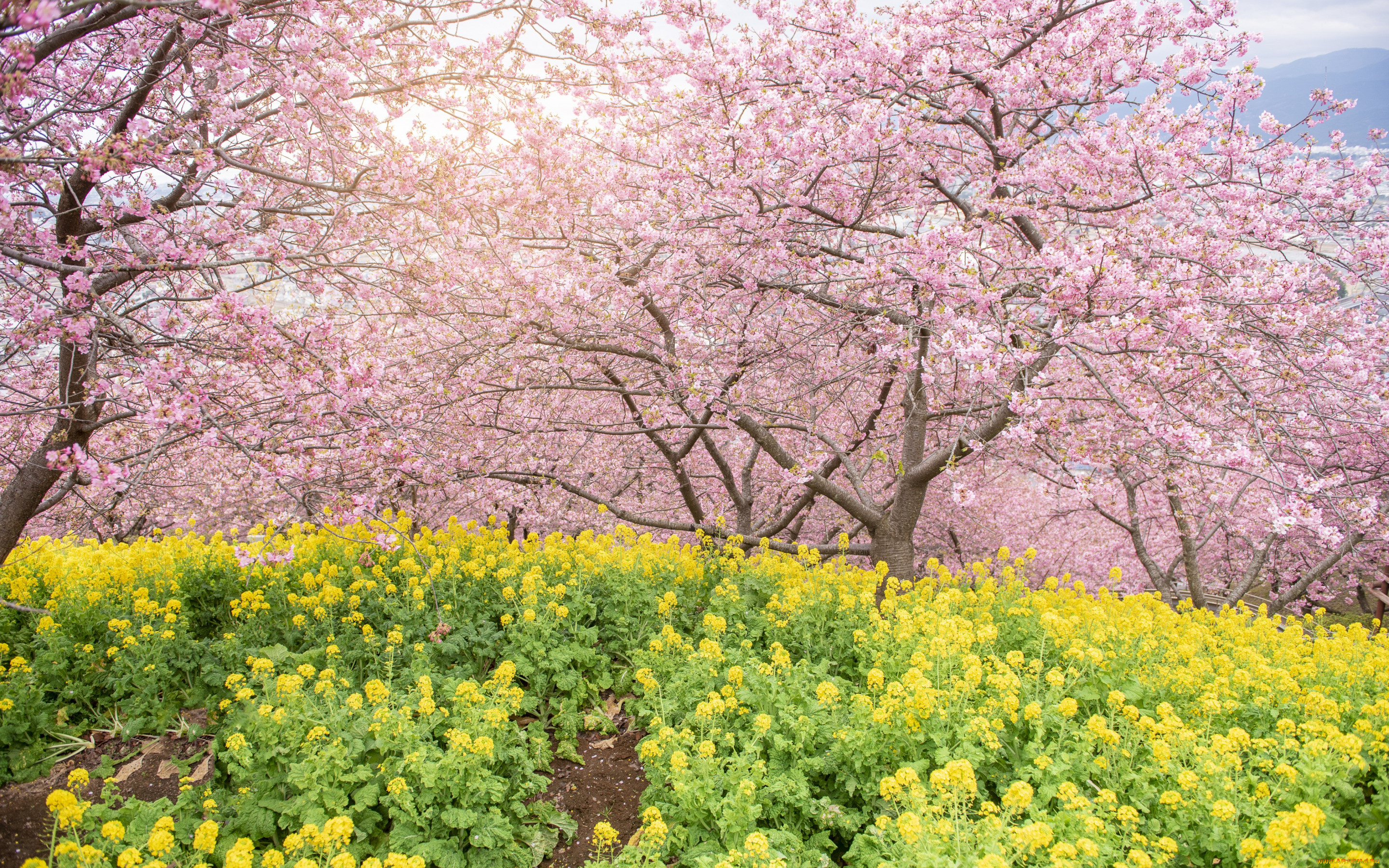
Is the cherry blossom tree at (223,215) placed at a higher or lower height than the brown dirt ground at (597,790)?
higher

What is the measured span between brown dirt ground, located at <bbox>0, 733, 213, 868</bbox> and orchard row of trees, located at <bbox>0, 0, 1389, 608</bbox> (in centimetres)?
173

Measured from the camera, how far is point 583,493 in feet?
30.2

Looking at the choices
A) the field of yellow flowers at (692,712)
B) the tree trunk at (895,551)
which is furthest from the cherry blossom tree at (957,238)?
the field of yellow flowers at (692,712)

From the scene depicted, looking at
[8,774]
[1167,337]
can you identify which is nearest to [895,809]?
[1167,337]

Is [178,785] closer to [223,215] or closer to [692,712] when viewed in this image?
[692,712]

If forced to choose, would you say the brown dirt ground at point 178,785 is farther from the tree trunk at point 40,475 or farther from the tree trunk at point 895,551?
the tree trunk at point 895,551

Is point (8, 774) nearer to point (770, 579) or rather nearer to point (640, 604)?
point (640, 604)

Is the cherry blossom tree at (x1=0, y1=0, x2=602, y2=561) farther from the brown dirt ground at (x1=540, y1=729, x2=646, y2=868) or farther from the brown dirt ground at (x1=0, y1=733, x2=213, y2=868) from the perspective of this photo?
the brown dirt ground at (x1=540, y1=729, x2=646, y2=868)

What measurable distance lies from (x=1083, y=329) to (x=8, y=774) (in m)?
7.91

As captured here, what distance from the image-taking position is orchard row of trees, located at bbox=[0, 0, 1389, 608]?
4.61 meters

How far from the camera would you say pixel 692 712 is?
4.87 metres

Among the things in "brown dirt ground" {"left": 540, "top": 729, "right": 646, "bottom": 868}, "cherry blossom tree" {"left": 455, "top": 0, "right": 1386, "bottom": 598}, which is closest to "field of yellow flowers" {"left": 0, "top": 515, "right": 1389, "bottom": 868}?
"brown dirt ground" {"left": 540, "top": 729, "right": 646, "bottom": 868}

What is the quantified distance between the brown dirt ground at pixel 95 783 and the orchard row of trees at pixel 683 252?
68.2 inches

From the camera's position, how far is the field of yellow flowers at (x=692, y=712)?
3.68m
